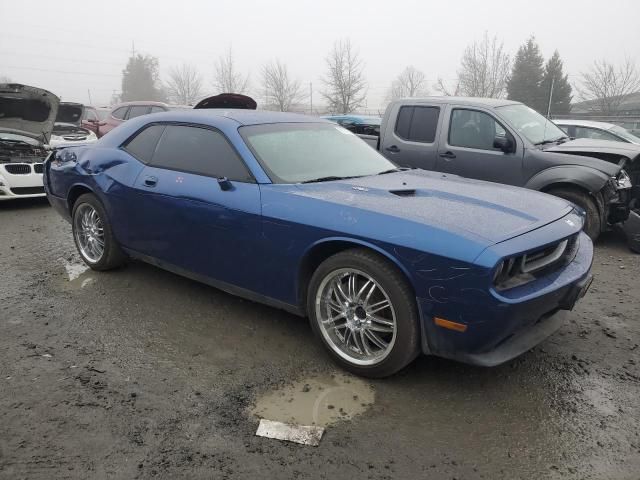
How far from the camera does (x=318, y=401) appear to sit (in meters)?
2.80

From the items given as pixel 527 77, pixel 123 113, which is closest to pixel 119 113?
pixel 123 113

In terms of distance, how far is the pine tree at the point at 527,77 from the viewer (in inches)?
1596

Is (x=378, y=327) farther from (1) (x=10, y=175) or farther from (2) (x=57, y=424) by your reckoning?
(1) (x=10, y=175)

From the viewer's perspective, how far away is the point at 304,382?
118 inches

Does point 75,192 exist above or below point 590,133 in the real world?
below

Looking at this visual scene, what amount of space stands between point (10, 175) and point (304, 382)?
666 cm

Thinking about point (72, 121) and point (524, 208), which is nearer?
point (524, 208)

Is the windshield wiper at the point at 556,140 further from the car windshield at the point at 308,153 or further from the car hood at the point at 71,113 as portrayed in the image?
the car hood at the point at 71,113

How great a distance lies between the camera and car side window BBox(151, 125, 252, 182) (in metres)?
3.57

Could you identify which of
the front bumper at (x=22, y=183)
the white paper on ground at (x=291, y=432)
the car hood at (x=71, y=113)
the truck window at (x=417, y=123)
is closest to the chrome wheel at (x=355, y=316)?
the white paper on ground at (x=291, y=432)

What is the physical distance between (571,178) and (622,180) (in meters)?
0.72

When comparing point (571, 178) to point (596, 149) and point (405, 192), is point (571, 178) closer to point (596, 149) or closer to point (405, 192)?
point (596, 149)

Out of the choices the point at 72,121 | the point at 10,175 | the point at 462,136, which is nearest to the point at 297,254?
the point at 462,136

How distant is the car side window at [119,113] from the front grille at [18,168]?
5887 mm
